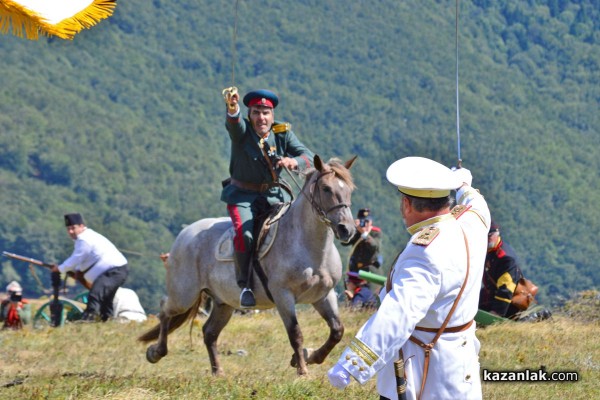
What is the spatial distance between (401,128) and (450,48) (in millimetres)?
19428

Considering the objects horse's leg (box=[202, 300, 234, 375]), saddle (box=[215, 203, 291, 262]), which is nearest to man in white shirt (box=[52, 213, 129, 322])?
horse's leg (box=[202, 300, 234, 375])

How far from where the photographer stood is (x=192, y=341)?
1510 centimetres

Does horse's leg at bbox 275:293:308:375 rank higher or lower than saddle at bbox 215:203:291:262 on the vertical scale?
lower

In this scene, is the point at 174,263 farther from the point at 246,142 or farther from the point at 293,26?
the point at 293,26

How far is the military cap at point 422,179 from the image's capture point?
625cm

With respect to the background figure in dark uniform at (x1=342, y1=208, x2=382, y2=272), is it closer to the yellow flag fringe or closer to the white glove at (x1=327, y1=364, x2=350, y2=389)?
the yellow flag fringe

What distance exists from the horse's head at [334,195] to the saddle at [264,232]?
635 millimetres

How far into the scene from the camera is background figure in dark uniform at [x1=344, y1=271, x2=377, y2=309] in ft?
55.1

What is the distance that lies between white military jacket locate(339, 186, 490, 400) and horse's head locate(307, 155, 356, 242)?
4.34 meters

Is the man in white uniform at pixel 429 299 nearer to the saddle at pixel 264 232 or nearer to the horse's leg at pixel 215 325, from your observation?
the saddle at pixel 264 232

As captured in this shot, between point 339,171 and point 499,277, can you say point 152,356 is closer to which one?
point 339,171

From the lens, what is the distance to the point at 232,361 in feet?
44.8

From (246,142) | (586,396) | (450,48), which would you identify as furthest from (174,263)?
(450,48)

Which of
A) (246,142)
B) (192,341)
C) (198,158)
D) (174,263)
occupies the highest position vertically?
(246,142)
